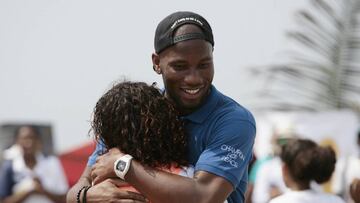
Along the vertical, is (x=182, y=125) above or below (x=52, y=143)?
above

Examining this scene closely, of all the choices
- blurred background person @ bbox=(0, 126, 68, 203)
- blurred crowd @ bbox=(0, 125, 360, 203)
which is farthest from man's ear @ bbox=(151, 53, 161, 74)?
blurred background person @ bbox=(0, 126, 68, 203)

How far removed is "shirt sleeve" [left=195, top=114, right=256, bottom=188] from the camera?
3.40m

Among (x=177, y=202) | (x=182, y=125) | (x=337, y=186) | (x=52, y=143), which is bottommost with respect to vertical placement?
(x=337, y=186)

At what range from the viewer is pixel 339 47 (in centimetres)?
1294

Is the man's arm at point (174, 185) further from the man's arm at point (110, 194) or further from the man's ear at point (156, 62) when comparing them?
the man's ear at point (156, 62)

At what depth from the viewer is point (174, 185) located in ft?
10.8

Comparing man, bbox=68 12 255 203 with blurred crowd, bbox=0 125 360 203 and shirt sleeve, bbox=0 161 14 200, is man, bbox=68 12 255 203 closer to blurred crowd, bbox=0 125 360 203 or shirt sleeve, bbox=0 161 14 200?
blurred crowd, bbox=0 125 360 203

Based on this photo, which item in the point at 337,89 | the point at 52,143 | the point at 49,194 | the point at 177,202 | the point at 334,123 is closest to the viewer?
the point at 177,202

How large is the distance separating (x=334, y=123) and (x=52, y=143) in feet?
10.9

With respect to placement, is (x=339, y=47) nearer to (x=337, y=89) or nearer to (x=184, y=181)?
(x=337, y=89)

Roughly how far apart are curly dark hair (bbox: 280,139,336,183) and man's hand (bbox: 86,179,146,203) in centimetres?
197

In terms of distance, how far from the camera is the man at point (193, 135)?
3326 millimetres

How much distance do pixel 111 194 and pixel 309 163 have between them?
81.0 inches

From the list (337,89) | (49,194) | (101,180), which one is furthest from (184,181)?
(337,89)
